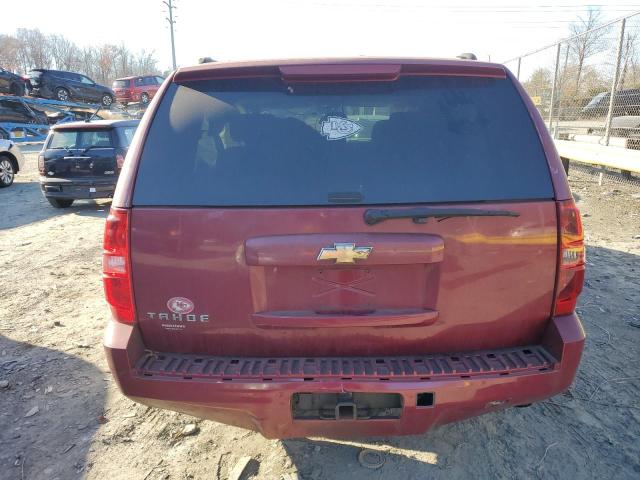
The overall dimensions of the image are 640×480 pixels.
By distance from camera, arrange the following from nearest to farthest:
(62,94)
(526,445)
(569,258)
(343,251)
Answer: (343,251), (569,258), (526,445), (62,94)

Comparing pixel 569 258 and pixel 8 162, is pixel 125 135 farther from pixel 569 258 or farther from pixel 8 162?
pixel 569 258

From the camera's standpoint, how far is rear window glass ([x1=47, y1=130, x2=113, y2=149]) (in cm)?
941

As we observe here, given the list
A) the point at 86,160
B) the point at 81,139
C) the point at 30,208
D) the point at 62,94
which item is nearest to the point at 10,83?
the point at 62,94

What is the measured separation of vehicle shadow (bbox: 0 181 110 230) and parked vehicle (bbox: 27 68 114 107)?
15961 millimetres

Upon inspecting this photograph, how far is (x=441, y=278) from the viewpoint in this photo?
1.96 m

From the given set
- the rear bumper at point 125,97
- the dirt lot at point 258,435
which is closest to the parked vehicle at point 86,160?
the dirt lot at point 258,435

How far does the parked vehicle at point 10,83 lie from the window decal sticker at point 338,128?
27.0 metres

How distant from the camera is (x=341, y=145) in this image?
2025 millimetres

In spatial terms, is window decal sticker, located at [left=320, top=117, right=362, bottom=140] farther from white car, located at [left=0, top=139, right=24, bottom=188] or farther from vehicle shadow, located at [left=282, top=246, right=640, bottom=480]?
white car, located at [left=0, top=139, right=24, bottom=188]

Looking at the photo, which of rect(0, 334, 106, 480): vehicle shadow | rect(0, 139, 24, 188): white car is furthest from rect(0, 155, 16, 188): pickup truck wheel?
rect(0, 334, 106, 480): vehicle shadow

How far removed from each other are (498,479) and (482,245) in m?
1.31

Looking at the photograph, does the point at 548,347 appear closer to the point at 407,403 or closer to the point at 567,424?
the point at 407,403

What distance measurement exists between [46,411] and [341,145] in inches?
105

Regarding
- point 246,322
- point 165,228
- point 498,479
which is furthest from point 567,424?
point 165,228
